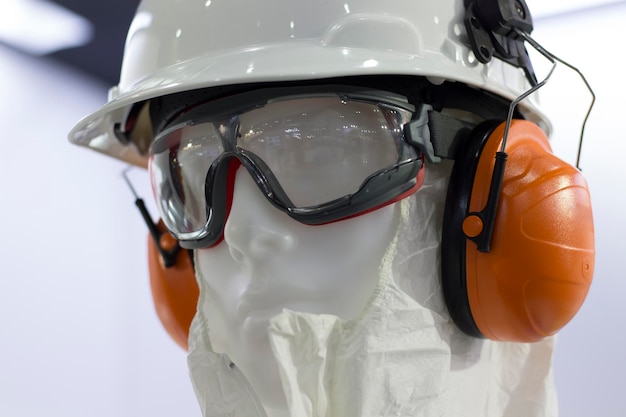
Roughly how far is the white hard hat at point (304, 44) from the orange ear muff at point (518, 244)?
0.41ft

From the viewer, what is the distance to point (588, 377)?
4.98 ft

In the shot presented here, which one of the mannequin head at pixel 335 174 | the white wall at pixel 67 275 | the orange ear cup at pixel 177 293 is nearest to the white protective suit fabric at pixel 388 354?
the mannequin head at pixel 335 174

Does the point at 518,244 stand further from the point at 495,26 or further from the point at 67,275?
the point at 67,275

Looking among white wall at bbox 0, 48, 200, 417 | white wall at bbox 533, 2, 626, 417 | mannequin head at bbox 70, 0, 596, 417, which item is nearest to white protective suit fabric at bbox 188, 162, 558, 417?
mannequin head at bbox 70, 0, 596, 417

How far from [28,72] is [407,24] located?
1551 mm

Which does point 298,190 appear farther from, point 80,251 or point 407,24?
point 80,251

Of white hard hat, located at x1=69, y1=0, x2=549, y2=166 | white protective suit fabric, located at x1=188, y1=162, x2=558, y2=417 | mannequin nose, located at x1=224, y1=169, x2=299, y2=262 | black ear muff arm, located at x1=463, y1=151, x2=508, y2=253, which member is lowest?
white protective suit fabric, located at x1=188, y1=162, x2=558, y2=417

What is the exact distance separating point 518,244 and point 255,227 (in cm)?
34

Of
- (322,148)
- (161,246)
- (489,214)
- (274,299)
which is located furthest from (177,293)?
(489,214)

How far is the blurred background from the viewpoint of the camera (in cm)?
151

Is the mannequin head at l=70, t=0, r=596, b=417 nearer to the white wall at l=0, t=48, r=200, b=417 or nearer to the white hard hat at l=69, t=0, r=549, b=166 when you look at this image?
the white hard hat at l=69, t=0, r=549, b=166

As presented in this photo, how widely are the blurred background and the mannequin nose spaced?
3.06 feet

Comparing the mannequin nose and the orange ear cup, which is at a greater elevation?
the mannequin nose

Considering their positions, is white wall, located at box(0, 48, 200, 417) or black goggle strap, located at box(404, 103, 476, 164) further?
white wall, located at box(0, 48, 200, 417)
